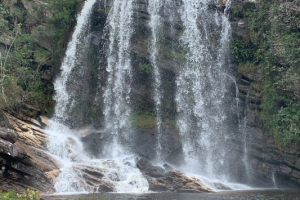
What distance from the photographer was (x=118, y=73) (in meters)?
22.2

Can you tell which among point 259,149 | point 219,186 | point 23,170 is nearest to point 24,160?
point 23,170

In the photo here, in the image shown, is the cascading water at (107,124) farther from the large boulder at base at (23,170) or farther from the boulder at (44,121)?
the large boulder at base at (23,170)

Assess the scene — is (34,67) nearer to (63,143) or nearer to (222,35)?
(63,143)

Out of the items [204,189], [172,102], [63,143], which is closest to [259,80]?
[172,102]

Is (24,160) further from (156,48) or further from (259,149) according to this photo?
(259,149)

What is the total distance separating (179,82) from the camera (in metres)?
21.4

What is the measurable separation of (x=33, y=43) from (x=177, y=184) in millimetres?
14422

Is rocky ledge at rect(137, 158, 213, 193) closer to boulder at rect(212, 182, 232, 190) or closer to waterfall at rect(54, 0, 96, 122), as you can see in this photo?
boulder at rect(212, 182, 232, 190)

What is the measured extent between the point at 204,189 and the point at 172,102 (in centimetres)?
732

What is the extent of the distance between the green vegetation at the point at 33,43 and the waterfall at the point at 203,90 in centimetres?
870

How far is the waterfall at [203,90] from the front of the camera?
19823 mm

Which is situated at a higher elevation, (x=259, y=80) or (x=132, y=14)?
(x=132, y=14)

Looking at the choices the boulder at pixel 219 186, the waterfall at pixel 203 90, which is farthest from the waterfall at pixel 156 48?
the boulder at pixel 219 186

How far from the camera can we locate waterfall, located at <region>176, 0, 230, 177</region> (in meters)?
19.8
